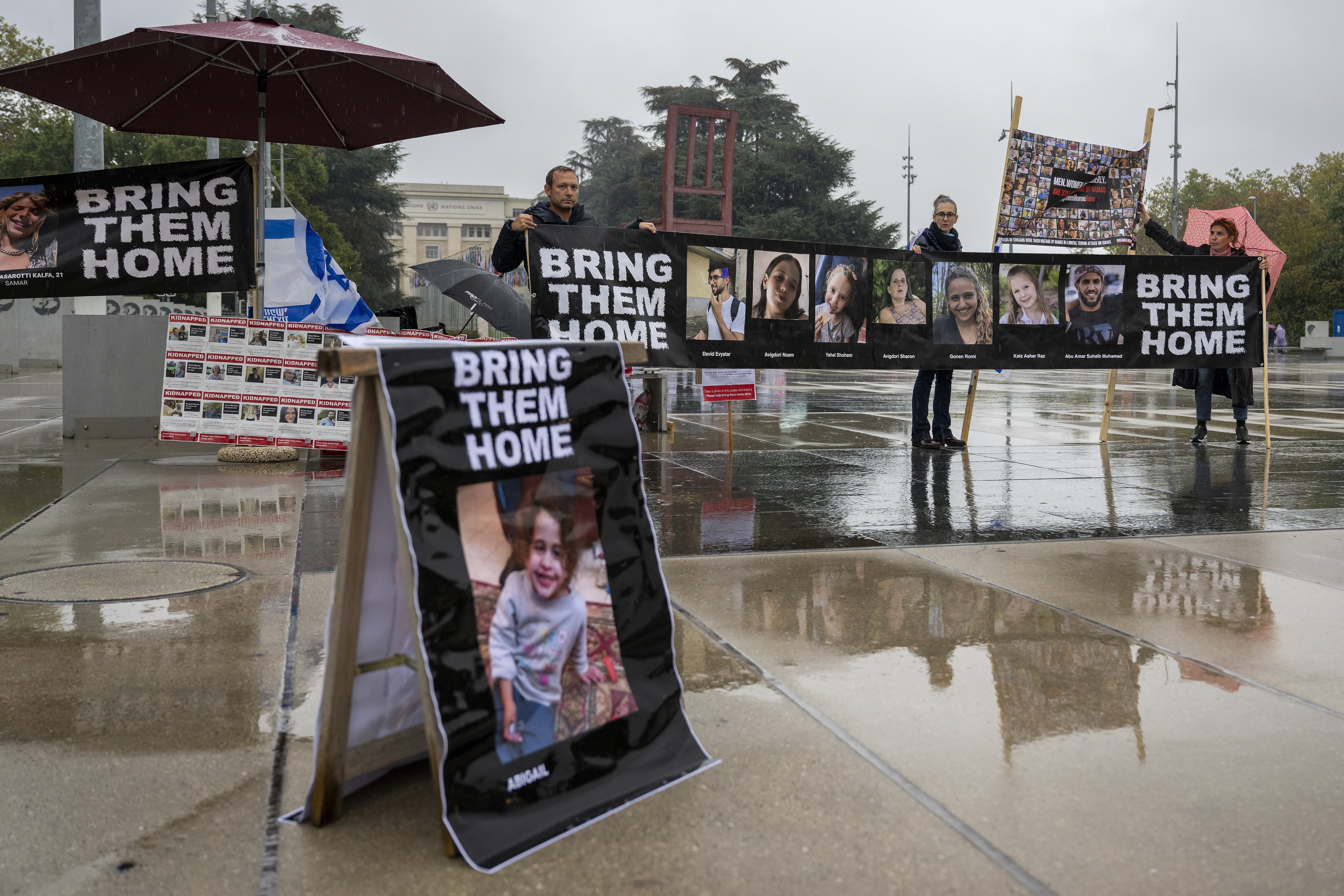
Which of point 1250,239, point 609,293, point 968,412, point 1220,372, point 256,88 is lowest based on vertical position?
point 968,412

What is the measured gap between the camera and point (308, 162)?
5412 centimetres

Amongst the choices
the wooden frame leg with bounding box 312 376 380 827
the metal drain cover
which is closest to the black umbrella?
the metal drain cover

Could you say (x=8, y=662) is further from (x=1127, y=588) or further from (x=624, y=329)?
(x=624, y=329)

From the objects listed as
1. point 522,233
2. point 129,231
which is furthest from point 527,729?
point 129,231

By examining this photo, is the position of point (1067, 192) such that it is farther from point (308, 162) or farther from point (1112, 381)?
point (308, 162)

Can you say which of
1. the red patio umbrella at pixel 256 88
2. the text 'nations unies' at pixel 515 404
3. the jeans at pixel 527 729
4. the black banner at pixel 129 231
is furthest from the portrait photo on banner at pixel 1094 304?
the jeans at pixel 527 729

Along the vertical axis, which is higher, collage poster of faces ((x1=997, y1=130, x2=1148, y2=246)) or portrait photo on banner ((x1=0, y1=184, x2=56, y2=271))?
collage poster of faces ((x1=997, y1=130, x2=1148, y2=246))

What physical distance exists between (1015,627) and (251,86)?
23.3 ft

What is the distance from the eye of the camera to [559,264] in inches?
305

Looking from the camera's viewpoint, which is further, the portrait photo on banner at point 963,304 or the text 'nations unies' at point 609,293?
the portrait photo on banner at point 963,304

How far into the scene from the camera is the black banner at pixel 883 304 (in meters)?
7.98

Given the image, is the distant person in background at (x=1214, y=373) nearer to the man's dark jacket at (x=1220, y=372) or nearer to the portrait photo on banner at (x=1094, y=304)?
the man's dark jacket at (x=1220, y=372)

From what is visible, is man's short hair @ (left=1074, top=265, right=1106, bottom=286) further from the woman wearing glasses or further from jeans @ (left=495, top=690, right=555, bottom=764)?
jeans @ (left=495, top=690, right=555, bottom=764)

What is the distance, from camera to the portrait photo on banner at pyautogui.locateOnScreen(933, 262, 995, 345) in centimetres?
937
